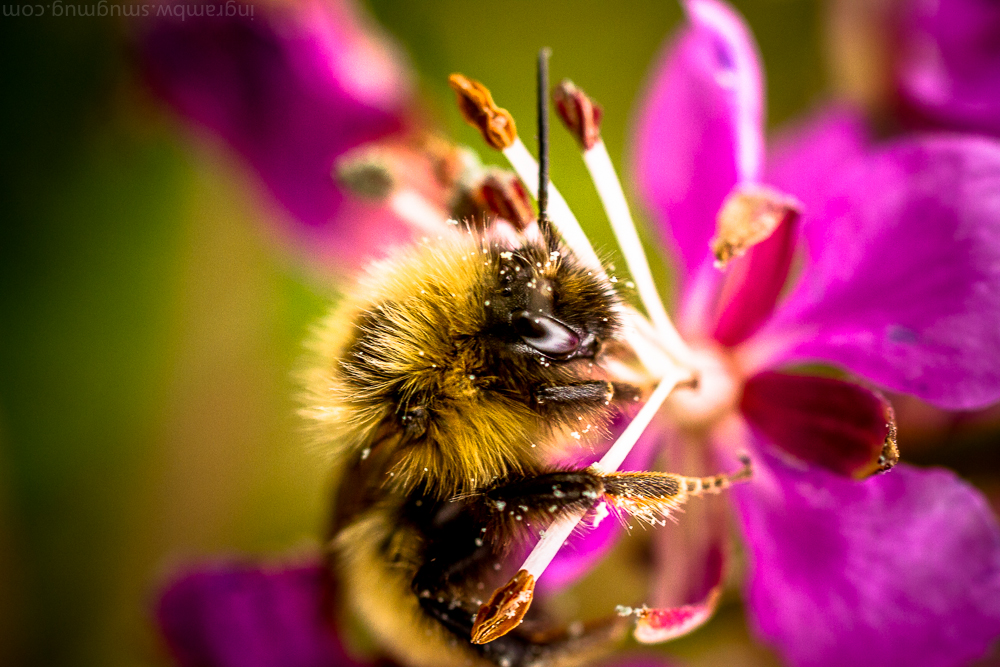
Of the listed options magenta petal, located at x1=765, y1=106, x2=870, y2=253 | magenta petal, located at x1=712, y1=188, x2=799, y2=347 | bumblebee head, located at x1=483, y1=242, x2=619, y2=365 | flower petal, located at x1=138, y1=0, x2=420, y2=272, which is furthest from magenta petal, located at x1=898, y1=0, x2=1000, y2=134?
flower petal, located at x1=138, y1=0, x2=420, y2=272

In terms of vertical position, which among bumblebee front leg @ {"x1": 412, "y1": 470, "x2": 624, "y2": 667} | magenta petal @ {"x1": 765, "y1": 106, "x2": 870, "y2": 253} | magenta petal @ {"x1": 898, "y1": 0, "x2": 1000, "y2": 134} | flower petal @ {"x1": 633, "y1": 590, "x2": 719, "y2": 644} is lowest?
flower petal @ {"x1": 633, "y1": 590, "x2": 719, "y2": 644}

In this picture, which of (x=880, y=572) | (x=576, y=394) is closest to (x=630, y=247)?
(x=576, y=394)

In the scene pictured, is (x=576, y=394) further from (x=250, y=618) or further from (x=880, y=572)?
(x=250, y=618)

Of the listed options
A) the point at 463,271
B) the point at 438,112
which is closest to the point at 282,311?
the point at 438,112

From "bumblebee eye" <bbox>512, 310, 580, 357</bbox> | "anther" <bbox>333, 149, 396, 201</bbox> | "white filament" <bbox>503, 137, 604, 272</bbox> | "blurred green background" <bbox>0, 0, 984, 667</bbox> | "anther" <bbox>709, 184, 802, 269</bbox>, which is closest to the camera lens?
"bumblebee eye" <bbox>512, 310, 580, 357</bbox>

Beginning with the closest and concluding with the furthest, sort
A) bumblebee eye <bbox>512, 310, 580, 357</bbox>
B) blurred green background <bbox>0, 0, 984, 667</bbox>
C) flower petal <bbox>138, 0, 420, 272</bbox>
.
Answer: bumblebee eye <bbox>512, 310, 580, 357</bbox>, flower petal <bbox>138, 0, 420, 272</bbox>, blurred green background <bbox>0, 0, 984, 667</bbox>

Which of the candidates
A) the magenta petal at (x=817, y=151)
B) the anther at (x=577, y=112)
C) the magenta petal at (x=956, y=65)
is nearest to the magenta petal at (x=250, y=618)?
the anther at (x=577, y=112)

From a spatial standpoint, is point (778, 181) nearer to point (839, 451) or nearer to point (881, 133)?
point (881, 133)

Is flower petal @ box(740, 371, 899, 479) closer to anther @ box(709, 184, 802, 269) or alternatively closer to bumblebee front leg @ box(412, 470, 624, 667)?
anther @ box(709, 184, 802, 269)
